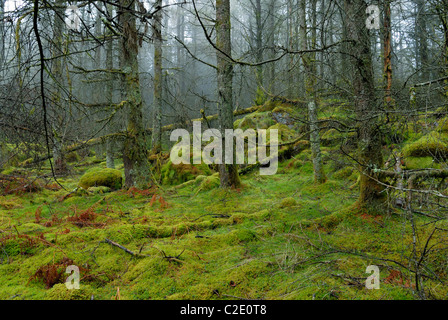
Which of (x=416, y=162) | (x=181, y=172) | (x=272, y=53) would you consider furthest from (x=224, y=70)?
(x=416, y=162)

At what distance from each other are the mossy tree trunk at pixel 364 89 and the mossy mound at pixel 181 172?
6637mm

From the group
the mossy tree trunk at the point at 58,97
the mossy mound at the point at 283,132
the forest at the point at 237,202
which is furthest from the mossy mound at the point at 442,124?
the mossy mound at the point at 283,132

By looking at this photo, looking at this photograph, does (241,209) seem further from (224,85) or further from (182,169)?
(182,169)

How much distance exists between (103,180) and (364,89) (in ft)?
26.8

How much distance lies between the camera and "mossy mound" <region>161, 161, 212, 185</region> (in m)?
9.84

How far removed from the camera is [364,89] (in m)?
3.74

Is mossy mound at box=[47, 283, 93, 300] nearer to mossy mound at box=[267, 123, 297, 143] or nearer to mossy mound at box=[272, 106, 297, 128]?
mossy mound at box=[267, 123, 297, 143]

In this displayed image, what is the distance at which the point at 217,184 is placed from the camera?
7703 millimetres

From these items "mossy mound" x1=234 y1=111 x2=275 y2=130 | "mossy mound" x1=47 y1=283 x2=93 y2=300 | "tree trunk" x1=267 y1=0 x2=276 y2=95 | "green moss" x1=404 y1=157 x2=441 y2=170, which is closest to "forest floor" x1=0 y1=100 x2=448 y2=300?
"mossy mound" x1=47 y1=283 x2=93 y2=300

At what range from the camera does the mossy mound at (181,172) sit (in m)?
9.84

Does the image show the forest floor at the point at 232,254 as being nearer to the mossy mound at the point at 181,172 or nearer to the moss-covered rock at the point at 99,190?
the moss-covered rock at the point at 99,190

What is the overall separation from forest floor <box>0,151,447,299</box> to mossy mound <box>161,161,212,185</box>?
450cm
